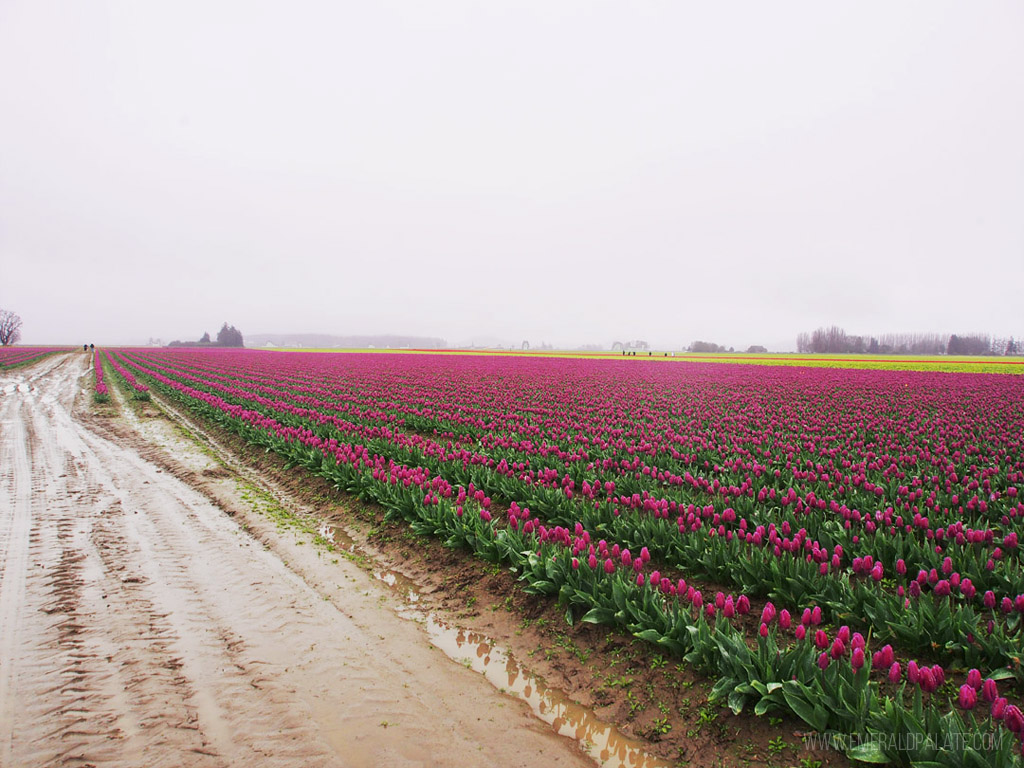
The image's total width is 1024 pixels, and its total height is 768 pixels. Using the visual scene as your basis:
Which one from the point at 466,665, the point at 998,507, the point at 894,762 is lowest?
the point at 466,665

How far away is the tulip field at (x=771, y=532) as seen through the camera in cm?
301

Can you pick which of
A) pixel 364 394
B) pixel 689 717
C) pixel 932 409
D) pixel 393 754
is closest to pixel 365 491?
pixel 393 754

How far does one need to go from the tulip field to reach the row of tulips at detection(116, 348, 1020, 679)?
0.02 m

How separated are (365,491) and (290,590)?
8.79 feet

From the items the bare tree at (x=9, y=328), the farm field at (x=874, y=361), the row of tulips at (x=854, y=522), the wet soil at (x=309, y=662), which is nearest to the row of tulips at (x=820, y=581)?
the row of tulips at (x=854, y=522)

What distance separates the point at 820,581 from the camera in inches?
166

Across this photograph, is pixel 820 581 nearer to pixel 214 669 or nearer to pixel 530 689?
pixel 530 689

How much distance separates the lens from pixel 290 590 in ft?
16.4

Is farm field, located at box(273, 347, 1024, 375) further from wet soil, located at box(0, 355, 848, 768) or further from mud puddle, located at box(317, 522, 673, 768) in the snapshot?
mud puddle, located at box(317, 522, 673, 768)

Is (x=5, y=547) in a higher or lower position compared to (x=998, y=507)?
lower

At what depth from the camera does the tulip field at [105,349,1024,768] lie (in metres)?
3.01

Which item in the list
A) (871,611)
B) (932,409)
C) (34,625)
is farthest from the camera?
(932,409)

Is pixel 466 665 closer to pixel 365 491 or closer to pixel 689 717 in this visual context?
pixel 689 717

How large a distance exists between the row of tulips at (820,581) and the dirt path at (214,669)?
2.49m
